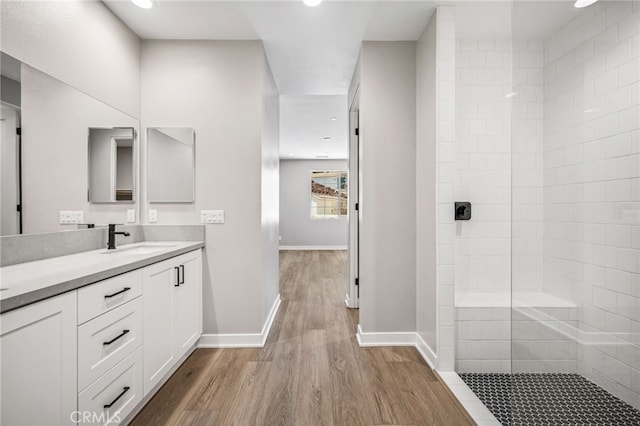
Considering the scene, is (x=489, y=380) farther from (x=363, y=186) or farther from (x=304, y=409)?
(x=363, y=186)

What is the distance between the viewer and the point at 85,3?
6.48 feet

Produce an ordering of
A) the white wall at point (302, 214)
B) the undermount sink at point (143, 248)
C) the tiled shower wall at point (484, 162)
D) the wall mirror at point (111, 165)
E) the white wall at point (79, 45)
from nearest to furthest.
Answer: the white wall at point (79, 45)
the undermount sink at point (143, 248)
the wall mirror at point (111, 165)
the tiled shower wall at point (484, 162)
the white wall at point (302, 214)

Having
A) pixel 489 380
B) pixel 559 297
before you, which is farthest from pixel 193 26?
pixel 489 380

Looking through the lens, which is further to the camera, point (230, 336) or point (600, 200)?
point (230, 336)

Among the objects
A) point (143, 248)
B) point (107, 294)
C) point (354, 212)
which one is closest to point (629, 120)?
point (107, 294)

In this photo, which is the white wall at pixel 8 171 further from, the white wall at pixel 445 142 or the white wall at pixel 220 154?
the white wall at pixel 445 142

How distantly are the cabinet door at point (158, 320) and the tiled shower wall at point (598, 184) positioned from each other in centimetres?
208

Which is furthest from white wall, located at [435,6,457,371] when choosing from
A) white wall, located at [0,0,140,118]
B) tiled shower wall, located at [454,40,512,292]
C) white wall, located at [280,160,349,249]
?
white wall, located at [280,160,349,249]

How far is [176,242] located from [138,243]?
0.28m

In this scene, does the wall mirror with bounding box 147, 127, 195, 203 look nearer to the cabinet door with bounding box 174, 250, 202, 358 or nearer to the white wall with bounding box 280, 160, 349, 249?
the cabinet door with bounding box 174, 250, 202, 358

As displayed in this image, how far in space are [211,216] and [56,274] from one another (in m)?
1.33

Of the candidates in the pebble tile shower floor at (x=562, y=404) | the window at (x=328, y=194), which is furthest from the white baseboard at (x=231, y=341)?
the window at (x=328, y=194)

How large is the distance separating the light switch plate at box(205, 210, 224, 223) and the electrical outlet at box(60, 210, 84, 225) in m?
0.80

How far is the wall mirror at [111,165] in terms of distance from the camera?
2.10m
